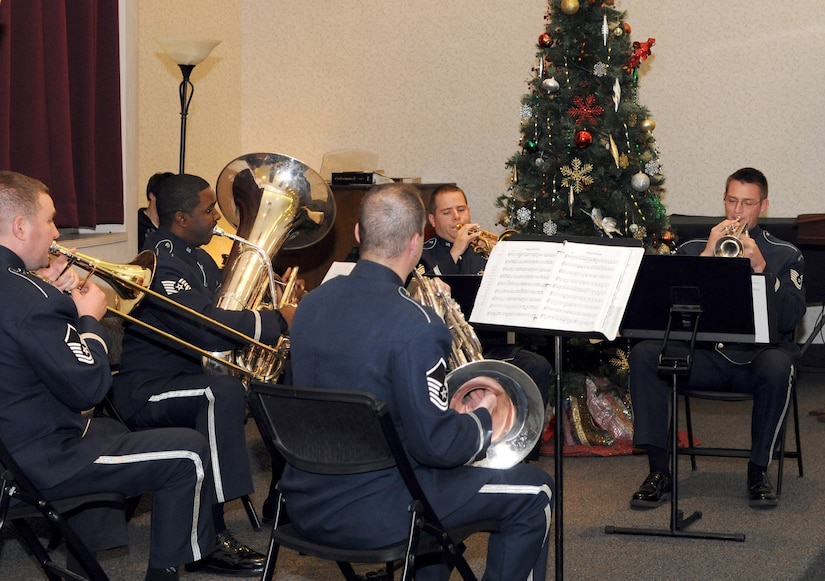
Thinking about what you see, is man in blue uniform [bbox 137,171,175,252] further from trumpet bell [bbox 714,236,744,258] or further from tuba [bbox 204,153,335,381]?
trumpet bell [bbox 714,236,744,258]

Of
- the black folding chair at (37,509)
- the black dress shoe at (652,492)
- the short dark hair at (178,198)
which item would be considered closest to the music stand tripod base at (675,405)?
the black dress shoe at (652,492)

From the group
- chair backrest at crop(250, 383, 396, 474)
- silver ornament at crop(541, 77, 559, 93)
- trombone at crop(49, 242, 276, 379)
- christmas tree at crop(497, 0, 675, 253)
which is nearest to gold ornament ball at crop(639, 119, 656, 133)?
christmas tree at crop(497, 0, 675, 253)

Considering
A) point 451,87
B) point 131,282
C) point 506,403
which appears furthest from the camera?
point 451,87

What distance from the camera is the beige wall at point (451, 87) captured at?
7039 millimetres

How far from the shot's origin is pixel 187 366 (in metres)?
4.00

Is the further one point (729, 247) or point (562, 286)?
point (729, 247)

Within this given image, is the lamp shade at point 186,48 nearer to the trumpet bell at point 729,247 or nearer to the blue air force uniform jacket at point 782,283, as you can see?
the blue air force uniform jacket at point 782,283

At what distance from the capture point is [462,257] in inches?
203

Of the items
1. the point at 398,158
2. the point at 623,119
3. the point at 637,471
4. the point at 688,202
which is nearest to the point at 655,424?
the point at 637,471

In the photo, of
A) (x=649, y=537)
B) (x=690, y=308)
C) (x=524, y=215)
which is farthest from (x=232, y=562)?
(x=524, y=215)

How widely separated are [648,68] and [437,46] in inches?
64.8

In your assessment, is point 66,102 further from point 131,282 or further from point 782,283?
point 782,283

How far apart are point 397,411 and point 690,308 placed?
174 cm

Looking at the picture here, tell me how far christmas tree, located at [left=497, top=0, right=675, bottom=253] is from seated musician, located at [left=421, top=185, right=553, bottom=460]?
1.59ft
